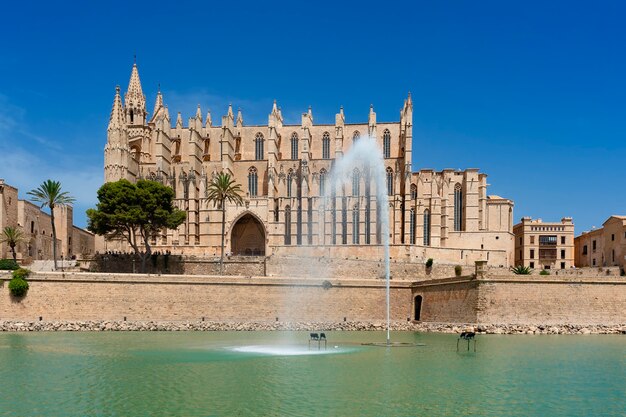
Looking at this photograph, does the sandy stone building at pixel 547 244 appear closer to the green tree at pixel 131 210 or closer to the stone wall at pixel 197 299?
the stone wall at pixel 197 299

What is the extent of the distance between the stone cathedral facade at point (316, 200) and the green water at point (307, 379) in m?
28.4

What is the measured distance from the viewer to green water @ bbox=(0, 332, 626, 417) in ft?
49.8

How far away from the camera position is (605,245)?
5694cm

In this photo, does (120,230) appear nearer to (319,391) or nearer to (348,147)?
(348,147)

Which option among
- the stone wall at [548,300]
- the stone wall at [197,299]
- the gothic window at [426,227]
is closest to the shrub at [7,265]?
the stone wall at [197,299]

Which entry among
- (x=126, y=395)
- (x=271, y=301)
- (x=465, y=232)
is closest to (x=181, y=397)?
(x=126, y=395)

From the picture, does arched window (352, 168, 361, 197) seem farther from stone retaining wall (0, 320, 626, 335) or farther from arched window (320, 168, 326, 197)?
stone retaining wall (0, 320, 626, 335)

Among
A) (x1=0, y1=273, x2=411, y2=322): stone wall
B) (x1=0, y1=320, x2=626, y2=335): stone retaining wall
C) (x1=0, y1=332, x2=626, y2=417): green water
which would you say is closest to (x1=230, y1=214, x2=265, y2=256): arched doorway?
(x1=0, y1=273, x2=411, y2=322): stone wall

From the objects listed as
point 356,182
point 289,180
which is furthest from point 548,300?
point 289,180

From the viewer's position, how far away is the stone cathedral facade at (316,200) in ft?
189

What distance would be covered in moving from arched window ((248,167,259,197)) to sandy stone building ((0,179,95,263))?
56.6 feet

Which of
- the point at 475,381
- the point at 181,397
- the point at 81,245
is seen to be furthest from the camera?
the point at 81,245

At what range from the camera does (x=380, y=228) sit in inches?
2275

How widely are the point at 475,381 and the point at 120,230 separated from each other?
35520 millimetres
